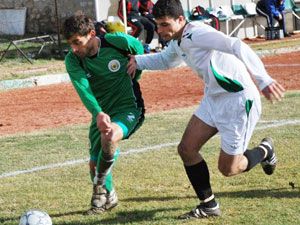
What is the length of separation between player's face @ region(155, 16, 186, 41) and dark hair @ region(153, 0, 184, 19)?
0.11ft

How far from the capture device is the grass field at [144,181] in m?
6.97

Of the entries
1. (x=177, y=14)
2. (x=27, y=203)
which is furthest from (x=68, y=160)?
(x=177, y=14)

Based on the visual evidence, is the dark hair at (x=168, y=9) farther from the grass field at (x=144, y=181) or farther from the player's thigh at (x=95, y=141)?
the grass field at (x=144, y=181)

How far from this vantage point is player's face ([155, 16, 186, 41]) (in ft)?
21.8

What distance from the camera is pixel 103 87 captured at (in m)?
7.29

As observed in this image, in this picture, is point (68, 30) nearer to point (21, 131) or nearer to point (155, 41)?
point (21, 131)

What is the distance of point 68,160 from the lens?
9594 mm

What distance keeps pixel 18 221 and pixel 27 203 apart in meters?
0.62

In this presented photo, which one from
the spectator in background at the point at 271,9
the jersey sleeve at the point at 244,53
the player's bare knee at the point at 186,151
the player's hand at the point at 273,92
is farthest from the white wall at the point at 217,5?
the player's hand at the point at 273,92

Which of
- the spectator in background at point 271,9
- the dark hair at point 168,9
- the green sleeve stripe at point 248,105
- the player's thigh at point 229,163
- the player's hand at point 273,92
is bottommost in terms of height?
the spectator in background at point 271,9

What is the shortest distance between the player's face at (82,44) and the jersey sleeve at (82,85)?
8cm

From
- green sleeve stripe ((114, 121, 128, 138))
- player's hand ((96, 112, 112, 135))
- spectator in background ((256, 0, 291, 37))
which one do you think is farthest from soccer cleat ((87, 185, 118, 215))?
spectator in background ((256, 0, 291, 37))

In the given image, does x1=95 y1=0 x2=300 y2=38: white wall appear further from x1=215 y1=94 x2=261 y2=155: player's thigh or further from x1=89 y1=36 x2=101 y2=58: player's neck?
x1=215 y1=94 x2=261 y2=155: player's thigh

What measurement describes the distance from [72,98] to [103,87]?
8453mm
